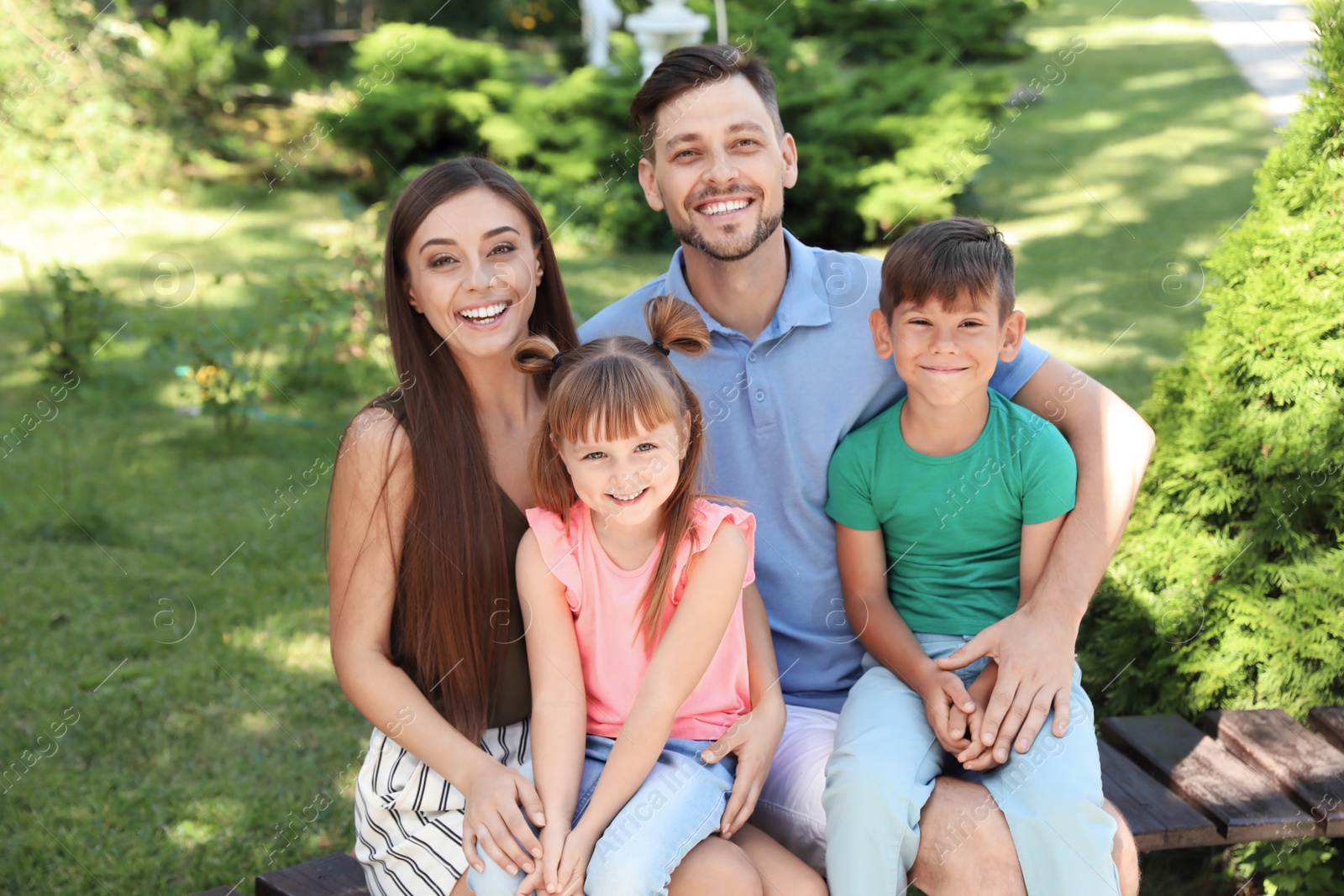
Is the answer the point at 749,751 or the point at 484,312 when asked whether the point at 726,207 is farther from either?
the point at 749,751

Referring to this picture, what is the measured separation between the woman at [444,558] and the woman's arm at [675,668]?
139 mm

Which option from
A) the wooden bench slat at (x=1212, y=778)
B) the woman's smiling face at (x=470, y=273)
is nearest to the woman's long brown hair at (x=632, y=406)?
the woman's smiling face at (x=470, y=273)

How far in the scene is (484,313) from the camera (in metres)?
2.25

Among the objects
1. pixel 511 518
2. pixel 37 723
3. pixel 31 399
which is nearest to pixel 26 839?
pixel 37 723

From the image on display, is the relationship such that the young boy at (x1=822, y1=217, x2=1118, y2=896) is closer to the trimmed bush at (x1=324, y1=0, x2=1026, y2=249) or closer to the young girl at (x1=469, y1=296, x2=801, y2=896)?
the young girl at (x1=469, y1=296, x2=801, y2=896)

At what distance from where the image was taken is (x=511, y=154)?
7961mm

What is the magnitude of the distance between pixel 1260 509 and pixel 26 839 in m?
3.14

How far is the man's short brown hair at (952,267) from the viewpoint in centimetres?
216

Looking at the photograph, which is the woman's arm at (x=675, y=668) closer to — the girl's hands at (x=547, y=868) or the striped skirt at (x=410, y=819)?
the girl's hands at (x=547, y=868)

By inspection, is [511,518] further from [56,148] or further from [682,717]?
[56,148]

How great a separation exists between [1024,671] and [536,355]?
43.1 inches

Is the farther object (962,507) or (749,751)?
(962,507)

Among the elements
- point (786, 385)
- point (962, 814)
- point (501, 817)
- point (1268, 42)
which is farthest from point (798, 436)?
point (1268, 42)

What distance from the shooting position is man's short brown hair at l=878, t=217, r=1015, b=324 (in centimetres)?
216
